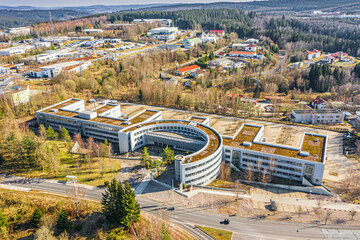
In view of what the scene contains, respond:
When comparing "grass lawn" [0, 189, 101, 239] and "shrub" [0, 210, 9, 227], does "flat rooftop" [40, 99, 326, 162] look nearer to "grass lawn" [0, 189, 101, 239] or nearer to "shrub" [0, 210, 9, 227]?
"grass lawn" [0, 189, 101, 239]

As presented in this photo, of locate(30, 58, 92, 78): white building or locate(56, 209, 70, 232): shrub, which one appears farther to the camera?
locate(30, 58, 92, 78): white building

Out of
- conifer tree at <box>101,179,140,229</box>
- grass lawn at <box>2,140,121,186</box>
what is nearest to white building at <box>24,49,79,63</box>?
grass lawn at <box>2,140,121,186</box>

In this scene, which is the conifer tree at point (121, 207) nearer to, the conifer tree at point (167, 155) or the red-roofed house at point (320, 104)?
the conifer tree at point (167, 155)

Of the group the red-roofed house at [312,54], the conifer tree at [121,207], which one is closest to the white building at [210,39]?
the red-roofed house at [312,54]

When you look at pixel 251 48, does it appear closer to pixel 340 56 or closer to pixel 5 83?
pixel 340 56

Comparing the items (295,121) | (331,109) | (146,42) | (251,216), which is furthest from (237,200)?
(146,42)

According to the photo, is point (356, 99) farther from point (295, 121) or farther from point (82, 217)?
point (82, 217)
